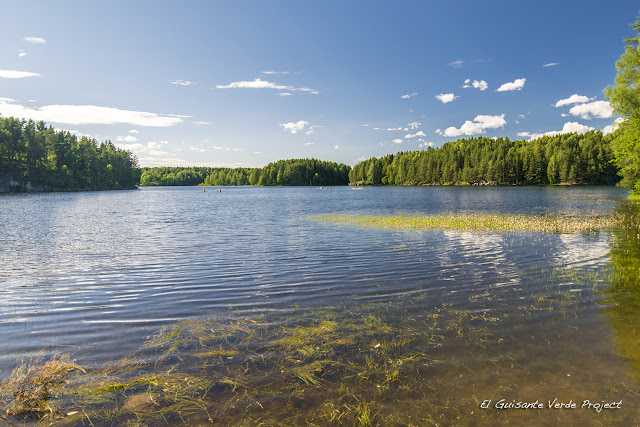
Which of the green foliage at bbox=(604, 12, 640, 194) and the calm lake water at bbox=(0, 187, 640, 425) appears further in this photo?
the green foliage at bbox=(604, 12, 640, 194)

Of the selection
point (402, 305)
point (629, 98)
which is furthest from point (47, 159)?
point (629, 98)

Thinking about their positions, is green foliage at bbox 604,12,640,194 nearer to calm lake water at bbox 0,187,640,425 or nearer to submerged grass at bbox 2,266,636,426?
calm lake water at bbox 0,187,640,425

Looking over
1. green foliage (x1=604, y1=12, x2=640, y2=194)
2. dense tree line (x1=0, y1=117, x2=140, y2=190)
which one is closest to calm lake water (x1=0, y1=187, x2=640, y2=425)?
green foliage (x1=604, y1=12, x2=640, y2=194)

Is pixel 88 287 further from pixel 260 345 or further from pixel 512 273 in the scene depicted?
pixel 512 273

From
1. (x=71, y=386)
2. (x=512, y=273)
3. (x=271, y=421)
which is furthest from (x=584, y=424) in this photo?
(x=512, y=273)

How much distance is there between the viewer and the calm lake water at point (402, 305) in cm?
670

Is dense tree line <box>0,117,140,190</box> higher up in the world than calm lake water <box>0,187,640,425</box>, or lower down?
higher up

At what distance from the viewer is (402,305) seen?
11.6m

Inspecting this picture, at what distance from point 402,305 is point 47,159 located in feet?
626

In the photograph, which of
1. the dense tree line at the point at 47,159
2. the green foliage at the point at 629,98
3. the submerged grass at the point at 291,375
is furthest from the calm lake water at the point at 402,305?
the dense tree line at the point at 47,159

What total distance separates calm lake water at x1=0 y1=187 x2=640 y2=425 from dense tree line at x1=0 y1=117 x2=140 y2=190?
478ft

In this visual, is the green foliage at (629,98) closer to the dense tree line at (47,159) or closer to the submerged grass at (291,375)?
the submerged grass at (291,375)

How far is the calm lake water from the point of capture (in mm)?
6699

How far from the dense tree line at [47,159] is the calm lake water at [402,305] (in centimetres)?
14572
